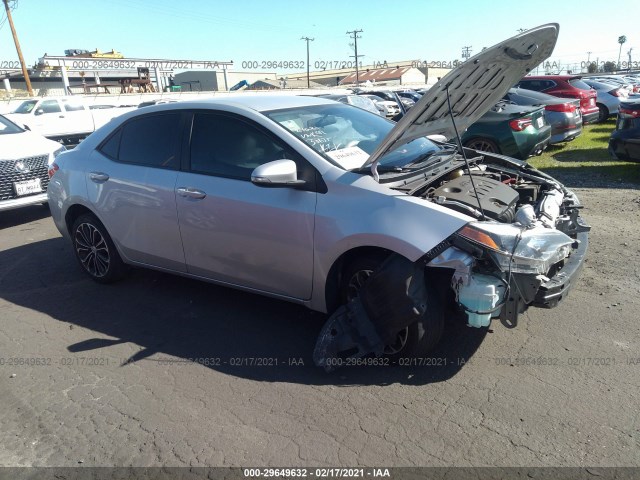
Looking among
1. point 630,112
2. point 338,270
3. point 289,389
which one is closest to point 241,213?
point 338,270

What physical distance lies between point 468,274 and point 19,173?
7.02 meters

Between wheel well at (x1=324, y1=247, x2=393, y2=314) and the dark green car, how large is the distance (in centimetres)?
626

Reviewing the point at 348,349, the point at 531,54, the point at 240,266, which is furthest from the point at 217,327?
the point at 531,54

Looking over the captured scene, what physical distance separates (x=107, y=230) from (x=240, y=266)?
1.71 meters

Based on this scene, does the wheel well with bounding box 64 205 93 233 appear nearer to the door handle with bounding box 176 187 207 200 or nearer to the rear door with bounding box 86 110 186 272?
the rear door with bounding box 86 110 186 272

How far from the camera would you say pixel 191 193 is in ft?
13.4

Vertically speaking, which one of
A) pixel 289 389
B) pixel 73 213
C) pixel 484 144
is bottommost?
pixel 484 144

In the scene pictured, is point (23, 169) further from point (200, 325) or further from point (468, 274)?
point (468, 274)

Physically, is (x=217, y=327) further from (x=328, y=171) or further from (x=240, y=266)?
(x=328, y=171)

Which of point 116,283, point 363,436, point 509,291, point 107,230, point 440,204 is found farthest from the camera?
point 116,283

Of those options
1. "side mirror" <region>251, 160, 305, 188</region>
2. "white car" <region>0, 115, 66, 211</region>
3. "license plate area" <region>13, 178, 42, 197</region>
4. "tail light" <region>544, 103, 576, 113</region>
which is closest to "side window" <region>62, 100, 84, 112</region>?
"white car" <region>0, 115, 66, 211</region>

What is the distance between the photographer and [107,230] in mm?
4898

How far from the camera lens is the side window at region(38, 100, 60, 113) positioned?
1628 centimetres

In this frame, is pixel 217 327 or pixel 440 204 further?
pixel 217 327
